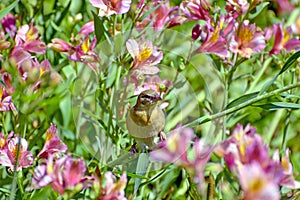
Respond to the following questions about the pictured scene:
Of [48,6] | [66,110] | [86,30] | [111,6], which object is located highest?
[111,6]

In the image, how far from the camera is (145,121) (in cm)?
104

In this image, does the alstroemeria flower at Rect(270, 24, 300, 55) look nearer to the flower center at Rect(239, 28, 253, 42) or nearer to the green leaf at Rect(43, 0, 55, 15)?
the flower center at Rect(239, 28, 253, 42)

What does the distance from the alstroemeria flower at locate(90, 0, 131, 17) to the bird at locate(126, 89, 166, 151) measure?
0.13m

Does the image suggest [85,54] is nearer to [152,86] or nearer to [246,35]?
[152,86]

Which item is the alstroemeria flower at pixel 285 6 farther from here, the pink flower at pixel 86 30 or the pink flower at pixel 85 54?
the pink flower at pixel 85 54

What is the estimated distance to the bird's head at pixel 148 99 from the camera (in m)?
1.03

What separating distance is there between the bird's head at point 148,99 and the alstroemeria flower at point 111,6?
131mm

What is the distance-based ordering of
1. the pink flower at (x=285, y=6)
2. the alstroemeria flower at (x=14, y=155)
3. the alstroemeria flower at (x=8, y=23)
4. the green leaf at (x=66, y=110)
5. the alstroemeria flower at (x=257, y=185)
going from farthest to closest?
the pink flower at (x=285, y=6)
the green leaf at (x=66, y=110)
the alstroemeria flower at (x=8, y=23)
the alstroemeria flower at (x=14, y=155)
the alstroemeria flower at (x=257, y=185)

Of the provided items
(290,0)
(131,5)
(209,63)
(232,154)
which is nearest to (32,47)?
(131,5)

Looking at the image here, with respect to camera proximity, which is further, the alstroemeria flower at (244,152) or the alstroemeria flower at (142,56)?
the alstroemeria flower at (142,56)

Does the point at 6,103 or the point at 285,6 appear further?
the point at 285,6

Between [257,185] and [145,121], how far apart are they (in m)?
0.37

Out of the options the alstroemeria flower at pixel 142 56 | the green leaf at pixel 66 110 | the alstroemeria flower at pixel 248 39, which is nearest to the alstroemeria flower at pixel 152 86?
the alstroemeria flower at pixel 142 56

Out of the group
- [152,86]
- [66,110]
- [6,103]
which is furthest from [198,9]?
[66,110]
